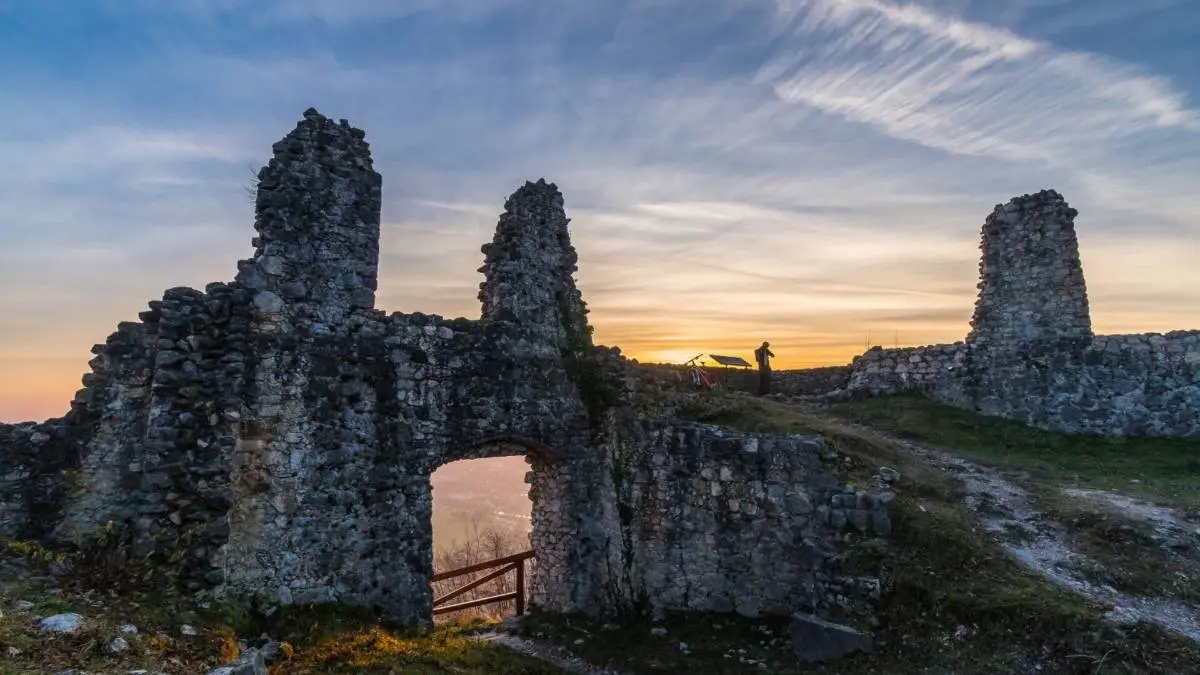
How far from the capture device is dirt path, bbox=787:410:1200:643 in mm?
7848

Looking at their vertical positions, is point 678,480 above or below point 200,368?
below

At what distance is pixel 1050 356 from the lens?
52.5 ft

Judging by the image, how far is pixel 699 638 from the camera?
10734mm

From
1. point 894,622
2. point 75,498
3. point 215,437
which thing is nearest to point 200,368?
point 215,437

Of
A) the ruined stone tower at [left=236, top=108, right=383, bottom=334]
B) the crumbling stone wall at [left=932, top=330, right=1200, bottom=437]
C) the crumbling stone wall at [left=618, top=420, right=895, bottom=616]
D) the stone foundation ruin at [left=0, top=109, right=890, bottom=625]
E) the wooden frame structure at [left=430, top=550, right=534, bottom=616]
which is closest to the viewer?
the stone foundation ruin at [left=0, top=109, right=890, bottom=625]

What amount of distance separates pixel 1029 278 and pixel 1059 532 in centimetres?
874

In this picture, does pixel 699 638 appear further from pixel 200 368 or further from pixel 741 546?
pixel 200 368

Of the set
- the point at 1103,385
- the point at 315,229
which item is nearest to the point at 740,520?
the point at 315,229

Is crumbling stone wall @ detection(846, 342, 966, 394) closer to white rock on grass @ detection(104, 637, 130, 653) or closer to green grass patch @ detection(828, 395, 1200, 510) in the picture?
green grass patch @ detection(828, 395, 1200, 510)

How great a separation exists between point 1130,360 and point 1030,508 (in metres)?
7.33

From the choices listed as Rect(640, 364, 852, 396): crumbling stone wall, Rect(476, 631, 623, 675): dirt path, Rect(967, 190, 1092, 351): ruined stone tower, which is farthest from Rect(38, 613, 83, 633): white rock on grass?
Rect(967, 190, 1092, 351): ruined stone tower

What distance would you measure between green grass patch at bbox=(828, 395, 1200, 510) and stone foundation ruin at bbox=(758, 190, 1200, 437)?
47 cm

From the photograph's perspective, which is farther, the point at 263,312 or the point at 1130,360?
the point at 1130,360

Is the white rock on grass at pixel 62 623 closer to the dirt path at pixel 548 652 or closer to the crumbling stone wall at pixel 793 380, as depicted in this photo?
the dirt path at pixel 548 652
